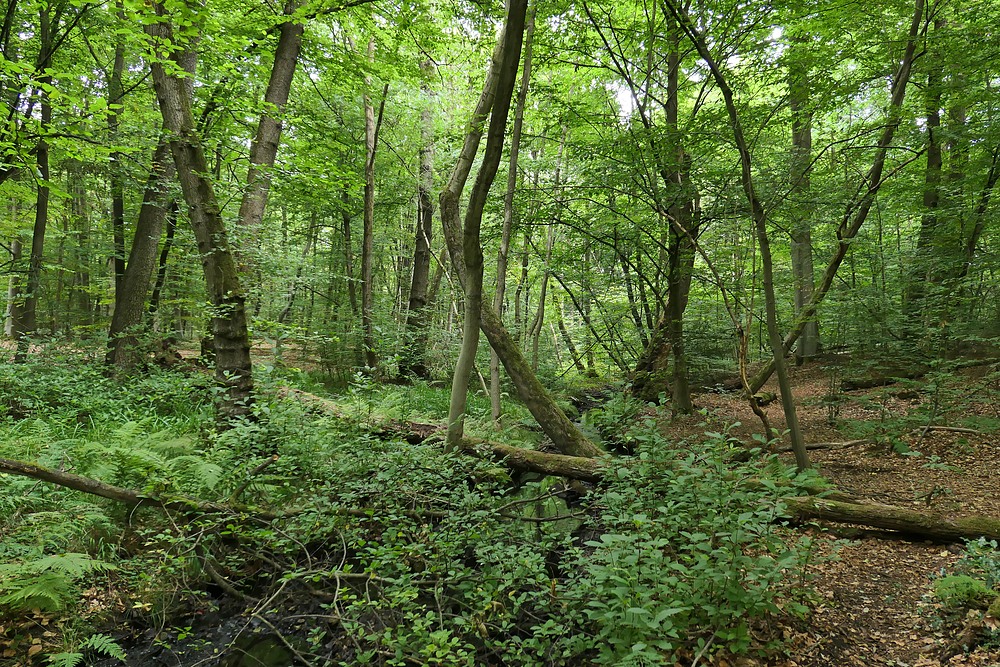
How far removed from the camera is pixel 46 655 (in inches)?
138

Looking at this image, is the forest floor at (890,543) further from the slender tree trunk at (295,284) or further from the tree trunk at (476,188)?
the slender tree trunk at (295,284)

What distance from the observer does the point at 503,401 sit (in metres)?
11.7

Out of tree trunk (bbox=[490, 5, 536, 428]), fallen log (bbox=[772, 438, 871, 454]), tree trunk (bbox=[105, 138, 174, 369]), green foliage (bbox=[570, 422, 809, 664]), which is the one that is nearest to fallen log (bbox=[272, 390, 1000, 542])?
green foliage (bbox=[570, 422, 809, 664])

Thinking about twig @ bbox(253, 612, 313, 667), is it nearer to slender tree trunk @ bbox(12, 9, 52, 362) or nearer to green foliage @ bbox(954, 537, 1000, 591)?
green foliage @ bbox(954, 537, 1000, 591)

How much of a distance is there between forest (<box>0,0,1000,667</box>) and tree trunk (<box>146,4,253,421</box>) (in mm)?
40

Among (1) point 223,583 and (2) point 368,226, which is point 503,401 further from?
(1) point 223,583

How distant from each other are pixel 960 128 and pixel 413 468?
9.98 meters

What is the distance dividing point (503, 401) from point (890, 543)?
26.8ft

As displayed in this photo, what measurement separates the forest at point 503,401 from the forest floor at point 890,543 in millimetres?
35

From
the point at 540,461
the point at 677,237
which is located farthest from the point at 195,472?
the point at 677,237

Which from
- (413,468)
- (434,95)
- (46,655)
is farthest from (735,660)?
(434,95)

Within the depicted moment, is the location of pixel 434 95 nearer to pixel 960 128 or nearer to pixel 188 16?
pixel 188 16

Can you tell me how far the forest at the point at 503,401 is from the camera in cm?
342

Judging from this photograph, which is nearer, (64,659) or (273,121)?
(64,659)
